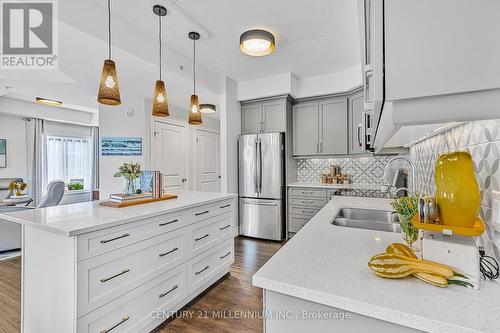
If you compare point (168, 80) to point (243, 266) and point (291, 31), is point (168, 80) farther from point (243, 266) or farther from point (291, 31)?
Result: point (243, 266)

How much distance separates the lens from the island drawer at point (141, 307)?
1.39 meters

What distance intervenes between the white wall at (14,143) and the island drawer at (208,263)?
5365mm

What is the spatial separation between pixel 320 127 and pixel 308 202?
1292 millimetres

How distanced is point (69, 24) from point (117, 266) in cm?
204

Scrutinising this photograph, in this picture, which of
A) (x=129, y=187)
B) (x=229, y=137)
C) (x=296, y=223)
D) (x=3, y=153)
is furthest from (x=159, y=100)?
(x=3, y=153)

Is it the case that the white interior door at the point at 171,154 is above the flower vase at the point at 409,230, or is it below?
above

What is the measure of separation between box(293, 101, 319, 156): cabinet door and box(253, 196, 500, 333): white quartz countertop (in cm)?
307

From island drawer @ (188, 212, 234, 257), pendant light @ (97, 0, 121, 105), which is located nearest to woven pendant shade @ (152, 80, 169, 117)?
pendant light @ (97, 0, 121, 105)

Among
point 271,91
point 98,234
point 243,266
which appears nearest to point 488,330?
point 98,234

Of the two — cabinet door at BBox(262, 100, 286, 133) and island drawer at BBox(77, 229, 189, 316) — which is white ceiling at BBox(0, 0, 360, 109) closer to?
cabinet door at BBox(262, 100, 286, 133)

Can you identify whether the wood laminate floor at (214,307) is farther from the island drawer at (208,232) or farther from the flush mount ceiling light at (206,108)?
the flush mount ceiling light at (206,108)

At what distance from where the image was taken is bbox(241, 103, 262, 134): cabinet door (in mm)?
4121

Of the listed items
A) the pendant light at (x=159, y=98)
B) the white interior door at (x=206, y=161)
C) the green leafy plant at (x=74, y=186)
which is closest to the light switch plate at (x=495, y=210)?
the pendant light at (x=159, y=98)

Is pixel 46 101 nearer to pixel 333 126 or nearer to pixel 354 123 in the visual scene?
pixel 333 126
